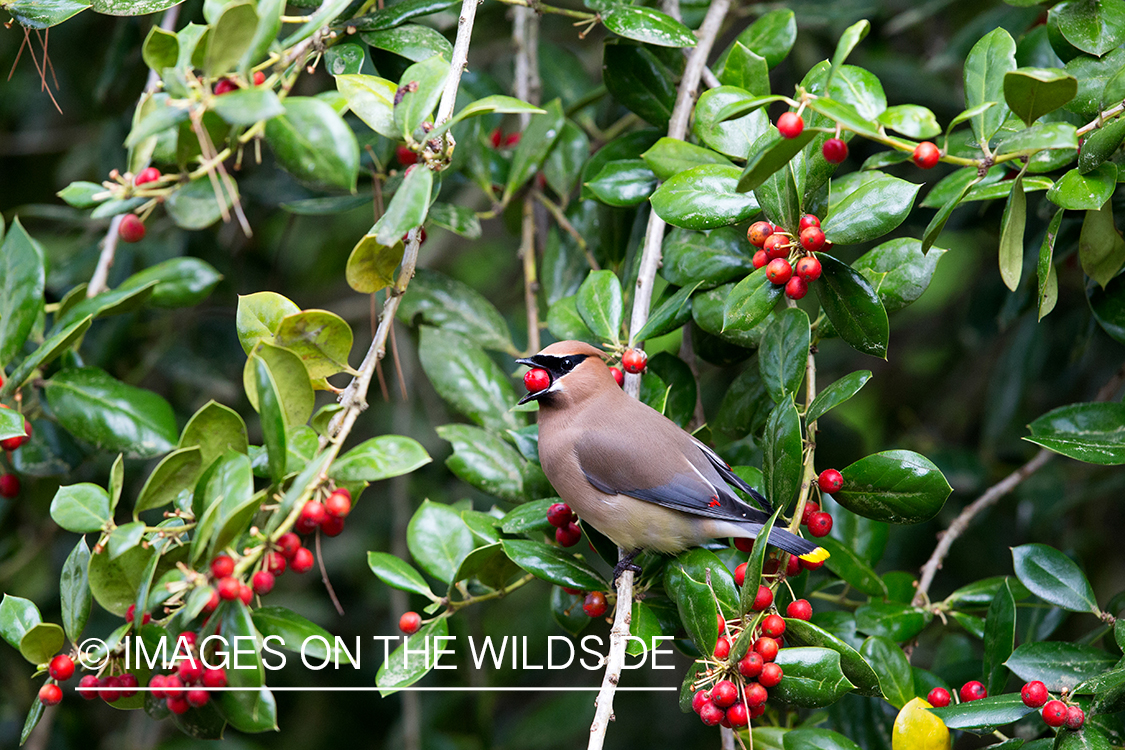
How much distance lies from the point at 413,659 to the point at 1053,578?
1.74m

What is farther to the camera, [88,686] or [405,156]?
[405,156]

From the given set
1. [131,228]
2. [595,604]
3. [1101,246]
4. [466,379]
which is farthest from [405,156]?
[1101,246]

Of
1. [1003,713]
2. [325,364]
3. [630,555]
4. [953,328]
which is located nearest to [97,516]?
[325,364]

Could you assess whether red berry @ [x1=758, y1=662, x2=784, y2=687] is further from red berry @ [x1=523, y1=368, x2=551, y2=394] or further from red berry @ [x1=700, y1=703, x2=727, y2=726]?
red berry @ [x1=523, y1=368, x2=551, y2=394]

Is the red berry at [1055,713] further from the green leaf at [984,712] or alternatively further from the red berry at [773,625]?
the red berry at [773,625]

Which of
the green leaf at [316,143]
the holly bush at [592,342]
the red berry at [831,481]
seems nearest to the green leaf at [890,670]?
the holly bush at [592,342]

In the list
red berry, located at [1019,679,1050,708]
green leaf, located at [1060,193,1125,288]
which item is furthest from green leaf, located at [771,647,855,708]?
green leaf, located at [1060,193,1125,288]

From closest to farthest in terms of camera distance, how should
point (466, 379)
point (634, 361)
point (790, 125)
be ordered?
point (790, 125) < point (634, 361) < point (466, 379)

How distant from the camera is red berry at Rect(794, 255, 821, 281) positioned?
222 cm

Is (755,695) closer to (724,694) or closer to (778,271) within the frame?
(724,694)

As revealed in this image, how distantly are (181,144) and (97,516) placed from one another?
2.78ft

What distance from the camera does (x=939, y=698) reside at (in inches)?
95.2

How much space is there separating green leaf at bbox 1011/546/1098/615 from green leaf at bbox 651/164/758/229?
122 cm

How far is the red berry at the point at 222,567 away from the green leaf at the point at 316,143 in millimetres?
756
